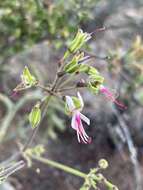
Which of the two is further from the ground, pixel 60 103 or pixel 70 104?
pixel 60 103

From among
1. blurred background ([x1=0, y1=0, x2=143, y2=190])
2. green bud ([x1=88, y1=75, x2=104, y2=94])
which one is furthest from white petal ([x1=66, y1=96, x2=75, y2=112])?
blurred background ([x1=0, y1=0, x2=143, y2=190])

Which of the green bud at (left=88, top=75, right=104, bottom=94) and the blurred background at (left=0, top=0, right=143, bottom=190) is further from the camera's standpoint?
the blurred background at (left=0, top=0, right=143, bottom=190)

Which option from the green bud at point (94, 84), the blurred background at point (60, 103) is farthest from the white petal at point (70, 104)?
the blurred background at point (60, 103)

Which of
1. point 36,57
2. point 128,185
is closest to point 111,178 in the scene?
point 128,185

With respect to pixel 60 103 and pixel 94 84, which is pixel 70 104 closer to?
pixel 94 84

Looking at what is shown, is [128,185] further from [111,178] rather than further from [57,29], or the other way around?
[57,29]

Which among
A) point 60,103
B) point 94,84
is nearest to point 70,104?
point 94,84

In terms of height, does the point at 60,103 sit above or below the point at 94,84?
above

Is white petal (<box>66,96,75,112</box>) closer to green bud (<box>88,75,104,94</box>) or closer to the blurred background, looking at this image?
green bud (<box>88,75,104,94</box>)

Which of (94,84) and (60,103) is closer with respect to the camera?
(94,84)
